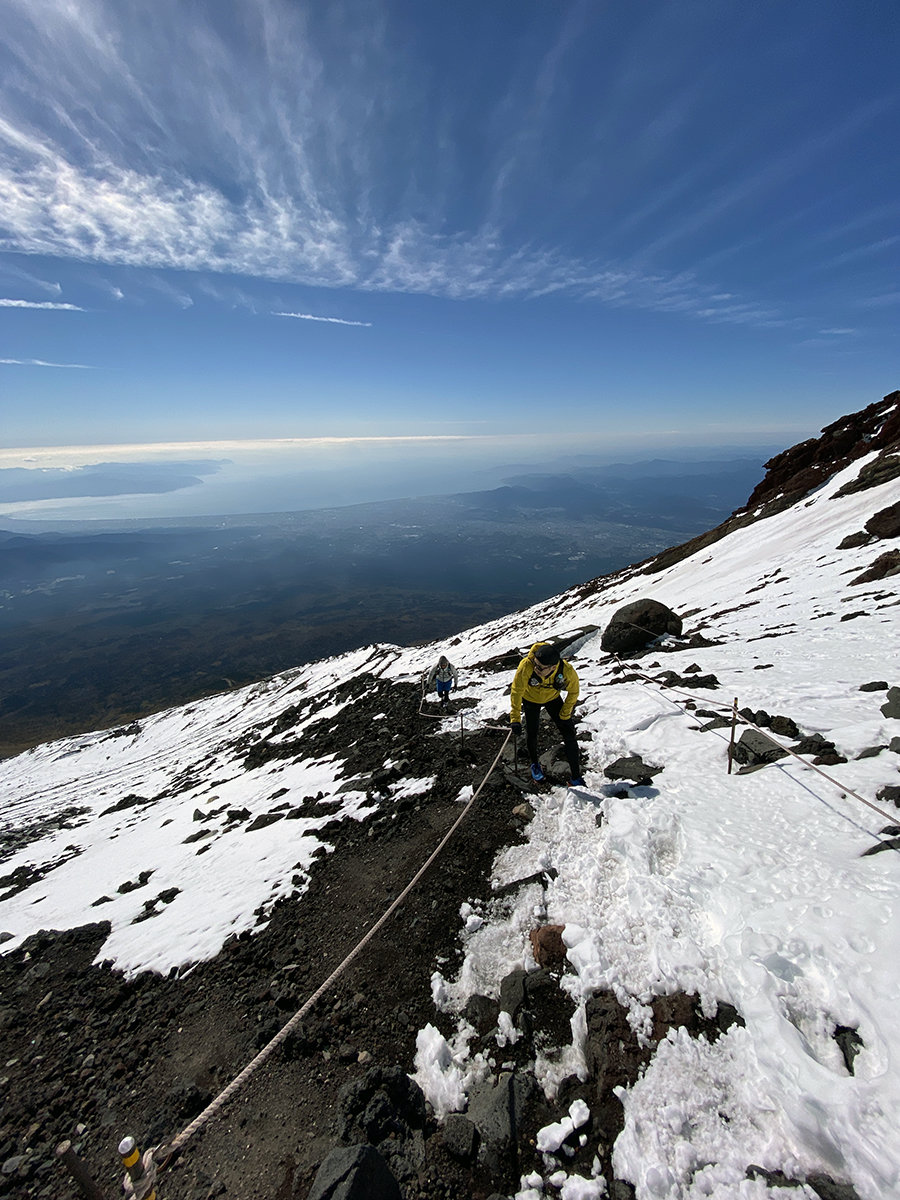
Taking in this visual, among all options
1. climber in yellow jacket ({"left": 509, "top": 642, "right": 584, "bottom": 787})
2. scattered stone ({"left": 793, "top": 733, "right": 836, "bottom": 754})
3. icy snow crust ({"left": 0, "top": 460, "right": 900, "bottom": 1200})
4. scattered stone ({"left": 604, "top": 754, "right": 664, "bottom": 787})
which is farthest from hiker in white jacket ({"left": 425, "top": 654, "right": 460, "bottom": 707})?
scattered stone ({"left": 793, "top": 733, "right": 836, "bottom": 754})

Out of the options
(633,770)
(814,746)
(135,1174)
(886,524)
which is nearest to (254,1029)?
(135,1174)

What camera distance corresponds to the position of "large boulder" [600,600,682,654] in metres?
19.4

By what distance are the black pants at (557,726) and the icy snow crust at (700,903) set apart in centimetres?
62

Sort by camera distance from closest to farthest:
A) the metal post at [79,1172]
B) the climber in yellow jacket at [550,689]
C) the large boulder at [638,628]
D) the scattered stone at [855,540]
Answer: the metal post at [79,1172] < the climber in yellow jacket at [550,689] < the large boulder at [638,628] < the scattered stone at [855,540]

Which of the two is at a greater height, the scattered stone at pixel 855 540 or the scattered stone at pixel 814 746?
the scattered stone at pixel 855 540

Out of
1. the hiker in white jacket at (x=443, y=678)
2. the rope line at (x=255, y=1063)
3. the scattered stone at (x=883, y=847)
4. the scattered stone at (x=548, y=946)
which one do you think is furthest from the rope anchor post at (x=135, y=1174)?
the hiker in white jacket at (x=443, y=678)

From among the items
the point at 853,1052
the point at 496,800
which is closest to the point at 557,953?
the point at 853,1052

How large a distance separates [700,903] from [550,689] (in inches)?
164

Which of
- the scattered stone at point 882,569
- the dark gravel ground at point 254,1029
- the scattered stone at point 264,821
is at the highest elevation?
the scattered stone at point 882,569

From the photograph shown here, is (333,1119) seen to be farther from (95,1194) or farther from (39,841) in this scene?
(39,841)

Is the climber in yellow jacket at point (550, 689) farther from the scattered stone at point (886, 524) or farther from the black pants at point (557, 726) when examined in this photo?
the scattered stone at point (886, 524)

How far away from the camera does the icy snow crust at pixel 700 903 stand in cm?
393

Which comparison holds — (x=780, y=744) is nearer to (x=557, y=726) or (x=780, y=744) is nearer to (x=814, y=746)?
(x=814, y=746)

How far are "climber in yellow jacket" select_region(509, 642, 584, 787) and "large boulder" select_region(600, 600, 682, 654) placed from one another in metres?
11.0
